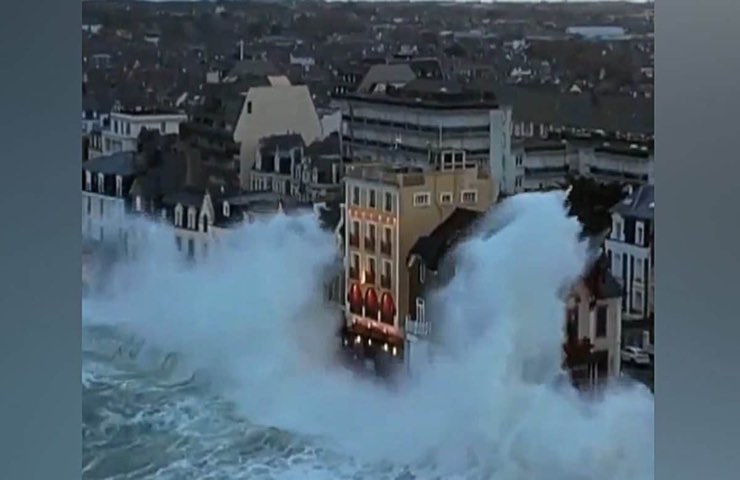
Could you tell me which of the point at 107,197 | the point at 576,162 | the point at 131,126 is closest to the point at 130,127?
the point at 131,126

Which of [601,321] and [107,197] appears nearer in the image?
[107,197]

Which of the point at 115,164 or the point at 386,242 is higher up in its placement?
the point at 115,164

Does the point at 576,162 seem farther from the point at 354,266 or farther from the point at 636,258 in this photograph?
the point at 354,266

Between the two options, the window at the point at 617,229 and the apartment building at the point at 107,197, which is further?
the window at the point at 617,229

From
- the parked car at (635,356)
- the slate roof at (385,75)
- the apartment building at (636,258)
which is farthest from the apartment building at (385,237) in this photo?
the parked car at (635,356)

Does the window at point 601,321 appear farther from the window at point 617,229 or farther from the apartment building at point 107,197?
the apartment building at point 107,197

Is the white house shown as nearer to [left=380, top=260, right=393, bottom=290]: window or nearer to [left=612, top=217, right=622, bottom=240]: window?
[left=380, top=260, right=393, bottom=290]: window
